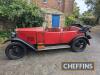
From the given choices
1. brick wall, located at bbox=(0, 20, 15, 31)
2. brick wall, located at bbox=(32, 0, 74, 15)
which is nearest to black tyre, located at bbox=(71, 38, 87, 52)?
brick wall, located at bbox=(0, 20, 15, 31)

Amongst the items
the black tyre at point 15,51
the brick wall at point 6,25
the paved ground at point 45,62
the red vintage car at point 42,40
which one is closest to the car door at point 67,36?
the red vintage car at point 42,40

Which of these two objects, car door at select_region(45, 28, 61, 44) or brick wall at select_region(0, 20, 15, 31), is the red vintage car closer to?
car door at select_region(45, 28, 61, 44)

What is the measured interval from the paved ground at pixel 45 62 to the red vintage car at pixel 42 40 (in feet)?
1.06

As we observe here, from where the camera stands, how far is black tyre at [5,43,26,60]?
7168 millimetres

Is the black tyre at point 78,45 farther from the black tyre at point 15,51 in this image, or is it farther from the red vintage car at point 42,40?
the black tyre at point 15,51

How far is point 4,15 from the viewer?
1129 cm

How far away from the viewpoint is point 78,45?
8.38m

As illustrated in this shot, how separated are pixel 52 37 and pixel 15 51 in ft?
5.55

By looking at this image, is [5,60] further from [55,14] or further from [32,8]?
[55,14]

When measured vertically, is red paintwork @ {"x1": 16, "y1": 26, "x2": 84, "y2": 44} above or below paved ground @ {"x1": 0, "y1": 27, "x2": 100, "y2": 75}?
above

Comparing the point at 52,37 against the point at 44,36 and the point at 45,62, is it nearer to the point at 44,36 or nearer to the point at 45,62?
the point at 44,36

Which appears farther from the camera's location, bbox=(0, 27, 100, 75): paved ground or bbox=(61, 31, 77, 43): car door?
bbox=(61, 31, 77, 43): car door

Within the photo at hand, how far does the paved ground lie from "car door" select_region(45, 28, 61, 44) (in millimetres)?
571

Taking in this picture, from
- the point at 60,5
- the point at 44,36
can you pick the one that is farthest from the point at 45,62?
the point at 60,5
